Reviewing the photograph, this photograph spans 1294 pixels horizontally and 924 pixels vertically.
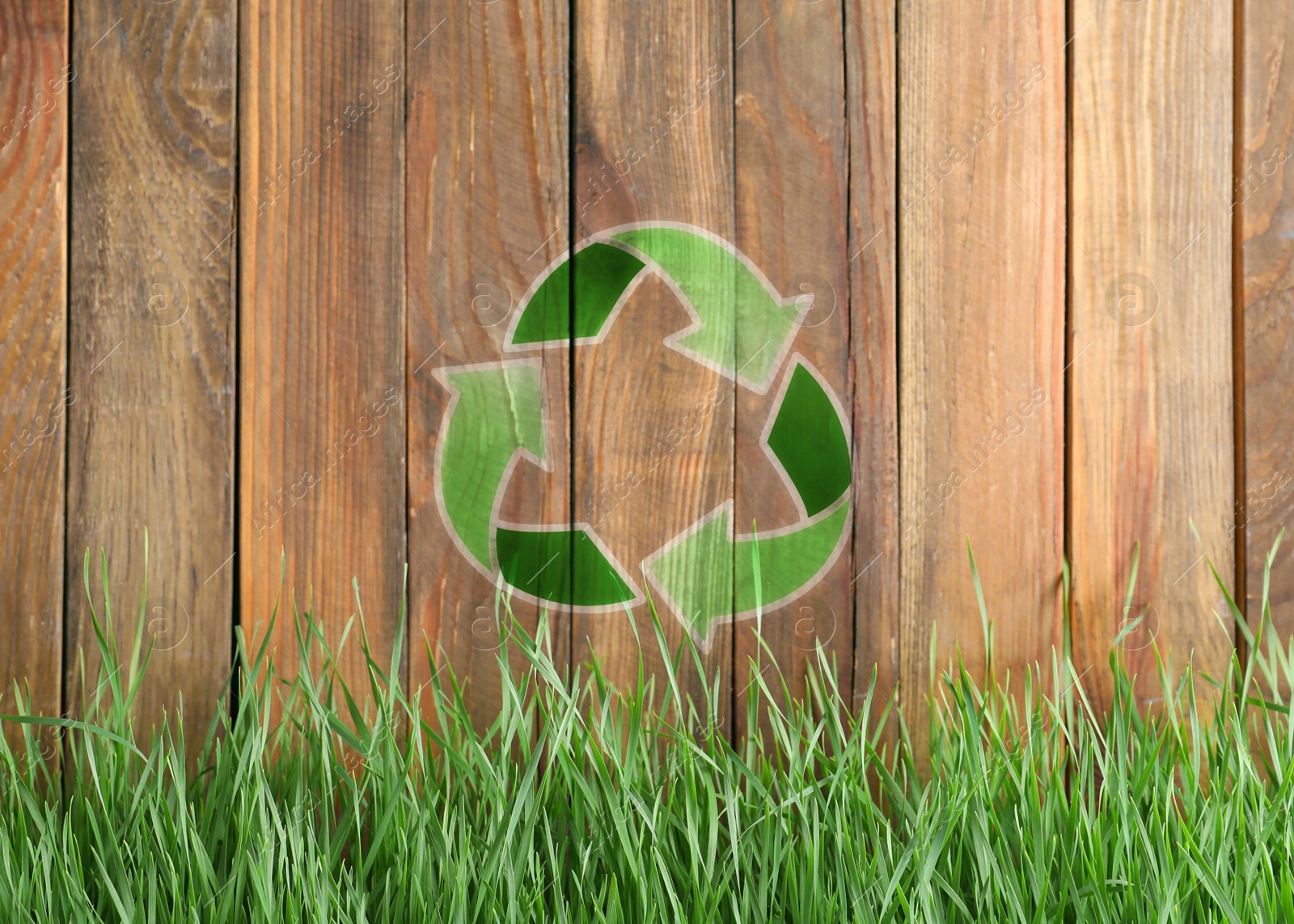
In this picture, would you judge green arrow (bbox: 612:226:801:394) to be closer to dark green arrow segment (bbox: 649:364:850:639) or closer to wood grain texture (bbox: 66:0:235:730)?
dark green arrow segment (bbox: 649:364:850:639)

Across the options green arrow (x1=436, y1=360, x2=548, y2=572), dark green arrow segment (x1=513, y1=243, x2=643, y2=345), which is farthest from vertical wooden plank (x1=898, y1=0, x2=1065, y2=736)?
green arrow (x1=436, y1=360, x2=548, y2=572)


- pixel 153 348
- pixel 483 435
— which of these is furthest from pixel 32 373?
pixel 483 435

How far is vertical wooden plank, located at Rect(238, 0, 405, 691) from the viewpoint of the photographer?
1255 millimetres

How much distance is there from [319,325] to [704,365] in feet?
1.85

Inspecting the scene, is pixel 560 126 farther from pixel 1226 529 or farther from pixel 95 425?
pixel 1226 529

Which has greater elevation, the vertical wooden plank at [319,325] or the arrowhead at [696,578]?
the vertical wooden plank at [319,325]

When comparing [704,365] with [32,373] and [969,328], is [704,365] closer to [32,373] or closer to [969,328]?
[969,328]

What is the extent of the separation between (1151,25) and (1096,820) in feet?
3.71

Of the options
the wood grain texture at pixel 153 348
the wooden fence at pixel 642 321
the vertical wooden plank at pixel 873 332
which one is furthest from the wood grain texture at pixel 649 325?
the wood grain texture at pixel 153 348

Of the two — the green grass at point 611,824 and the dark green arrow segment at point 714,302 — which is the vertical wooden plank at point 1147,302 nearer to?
the green grass at point 611,824

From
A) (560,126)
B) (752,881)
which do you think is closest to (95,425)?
(560,126)

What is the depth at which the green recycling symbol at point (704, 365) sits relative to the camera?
127 centimetres

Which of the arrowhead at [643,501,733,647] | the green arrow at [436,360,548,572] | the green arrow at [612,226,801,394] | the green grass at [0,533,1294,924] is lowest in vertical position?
the green grass at [0,533,1294,924]

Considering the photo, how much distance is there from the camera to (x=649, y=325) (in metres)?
1.28
